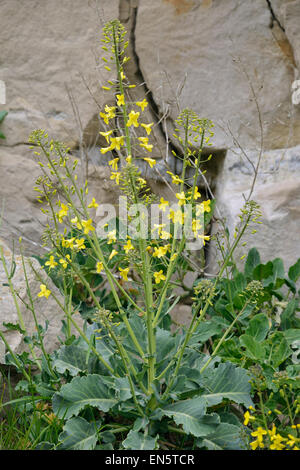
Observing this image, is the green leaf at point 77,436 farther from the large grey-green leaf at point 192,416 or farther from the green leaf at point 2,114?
the green leaf at point 2,114

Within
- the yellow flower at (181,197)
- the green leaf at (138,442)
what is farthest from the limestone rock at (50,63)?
the green leaf at (138,442)

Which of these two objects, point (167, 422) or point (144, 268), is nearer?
point (144, 268)

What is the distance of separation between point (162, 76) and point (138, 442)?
2.02 metres

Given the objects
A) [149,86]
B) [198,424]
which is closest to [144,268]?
[198,424]

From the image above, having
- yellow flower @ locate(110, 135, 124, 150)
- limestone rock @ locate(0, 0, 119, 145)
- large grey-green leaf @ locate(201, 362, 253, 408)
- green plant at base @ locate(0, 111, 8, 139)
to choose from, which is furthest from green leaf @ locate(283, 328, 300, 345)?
green plant at base @ locate(0, 111, 8, 139)

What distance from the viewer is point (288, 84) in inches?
118

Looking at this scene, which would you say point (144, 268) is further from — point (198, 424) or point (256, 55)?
point (256, 55)

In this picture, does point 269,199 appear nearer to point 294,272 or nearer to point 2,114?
point 294,272

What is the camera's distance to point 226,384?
1.87m

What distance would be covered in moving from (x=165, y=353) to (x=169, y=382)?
0.49 feet

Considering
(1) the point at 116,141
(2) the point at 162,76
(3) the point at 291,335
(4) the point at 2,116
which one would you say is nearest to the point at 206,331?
(3) the point at 291,335

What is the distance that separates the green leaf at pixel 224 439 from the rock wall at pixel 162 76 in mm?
1319

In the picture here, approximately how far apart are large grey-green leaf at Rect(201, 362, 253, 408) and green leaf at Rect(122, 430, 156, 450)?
0.25m

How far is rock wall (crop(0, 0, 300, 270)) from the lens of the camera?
117 inches
